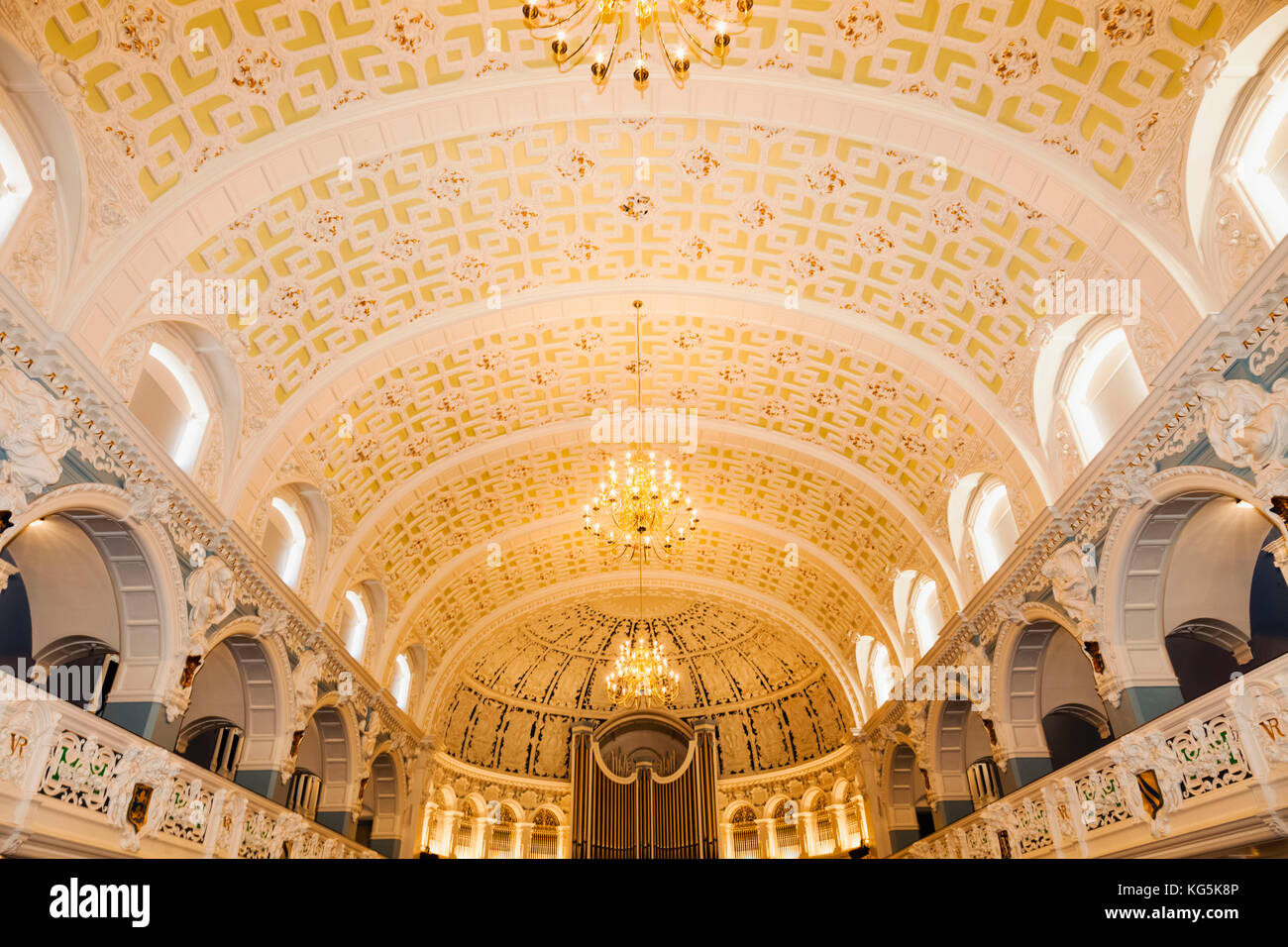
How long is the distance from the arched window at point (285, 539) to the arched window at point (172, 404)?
9.07 ft

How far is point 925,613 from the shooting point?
17641mm

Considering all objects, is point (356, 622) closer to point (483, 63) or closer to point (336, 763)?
point (336, 763)

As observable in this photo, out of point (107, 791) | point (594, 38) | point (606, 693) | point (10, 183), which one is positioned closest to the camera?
point (10, 183)

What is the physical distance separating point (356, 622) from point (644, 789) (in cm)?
1167

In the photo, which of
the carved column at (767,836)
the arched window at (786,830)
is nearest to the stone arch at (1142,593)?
the arched window at (786,830)

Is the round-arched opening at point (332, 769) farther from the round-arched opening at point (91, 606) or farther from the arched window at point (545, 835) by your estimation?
the arched window at point (545, 835)

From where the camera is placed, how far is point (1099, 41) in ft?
28.2

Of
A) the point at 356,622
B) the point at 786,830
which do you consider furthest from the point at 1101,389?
the point at 786,830

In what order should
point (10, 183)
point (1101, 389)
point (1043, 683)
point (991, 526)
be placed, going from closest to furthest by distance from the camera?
point (10, 183) < point (1101, 389) < point (1043, 683) < point (991, 526)

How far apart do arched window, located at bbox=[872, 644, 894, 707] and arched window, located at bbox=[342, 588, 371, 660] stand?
12.7m

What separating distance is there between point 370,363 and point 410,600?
7.45 meters

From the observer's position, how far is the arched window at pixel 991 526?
46.2 ft

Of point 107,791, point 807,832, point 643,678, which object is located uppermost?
point 643,678
